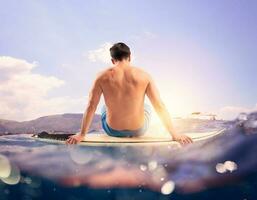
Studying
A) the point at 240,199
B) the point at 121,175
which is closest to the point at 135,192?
the point at 121,175

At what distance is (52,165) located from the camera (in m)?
3.59

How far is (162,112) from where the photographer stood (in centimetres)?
274

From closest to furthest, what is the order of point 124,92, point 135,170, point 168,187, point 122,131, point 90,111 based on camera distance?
point 90,111 → point 124,92 → point 122,131 → point 135,170 → point 168,187

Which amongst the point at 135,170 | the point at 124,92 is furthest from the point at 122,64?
the point at 135,170

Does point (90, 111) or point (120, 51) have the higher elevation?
point (120, 51)

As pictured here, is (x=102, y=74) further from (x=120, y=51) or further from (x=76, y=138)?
(x=76, y=138)

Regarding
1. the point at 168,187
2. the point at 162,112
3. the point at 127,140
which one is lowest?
the point at 168,187

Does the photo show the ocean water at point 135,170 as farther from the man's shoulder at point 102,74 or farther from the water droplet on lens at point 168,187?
the man's shoulder at point 102,74

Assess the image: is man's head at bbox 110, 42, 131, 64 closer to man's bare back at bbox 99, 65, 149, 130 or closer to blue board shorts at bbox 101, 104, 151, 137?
man's bare back at bbox 99, 65, 149, 130

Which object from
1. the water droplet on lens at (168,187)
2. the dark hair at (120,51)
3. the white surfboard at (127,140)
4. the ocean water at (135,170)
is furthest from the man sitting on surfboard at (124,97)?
the water droplet on lens at (168,187)

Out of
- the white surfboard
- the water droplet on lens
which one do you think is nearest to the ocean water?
the water droplet on lens

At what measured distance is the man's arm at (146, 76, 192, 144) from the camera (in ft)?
8.96

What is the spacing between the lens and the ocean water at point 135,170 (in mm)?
3473

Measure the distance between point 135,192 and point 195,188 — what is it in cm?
63
